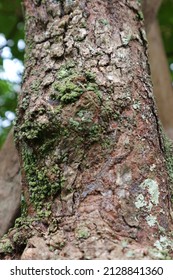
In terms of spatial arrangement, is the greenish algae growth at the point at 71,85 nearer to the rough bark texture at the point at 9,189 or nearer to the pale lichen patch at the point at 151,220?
the pale lichen patch at the point at 151,220

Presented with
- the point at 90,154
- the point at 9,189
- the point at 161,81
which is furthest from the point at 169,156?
the point at 161,81

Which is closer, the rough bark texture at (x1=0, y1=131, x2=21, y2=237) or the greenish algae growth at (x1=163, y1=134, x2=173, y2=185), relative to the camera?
the greenish algae growth at (x1=163, y1=134, x2=173, y2=185)

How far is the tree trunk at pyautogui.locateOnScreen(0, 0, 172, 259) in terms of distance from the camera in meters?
0.79

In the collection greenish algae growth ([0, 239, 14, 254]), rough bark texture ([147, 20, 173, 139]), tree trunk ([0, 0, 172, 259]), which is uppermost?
rough bark texture ([147, 20, 173, 139])

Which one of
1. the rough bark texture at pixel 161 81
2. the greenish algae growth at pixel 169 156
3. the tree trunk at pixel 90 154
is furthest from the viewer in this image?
the rough bark texture at pixel 161 81

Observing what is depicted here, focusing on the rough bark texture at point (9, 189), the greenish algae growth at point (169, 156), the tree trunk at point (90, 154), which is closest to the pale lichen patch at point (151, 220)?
the tree trunk at point (90, 154)

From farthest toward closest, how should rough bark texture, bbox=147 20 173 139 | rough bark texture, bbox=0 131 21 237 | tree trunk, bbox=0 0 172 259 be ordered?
rough bark texture, bbox=147 20 173 139 → rough bark texture, bbox=0 131 21 237 → tree trunk, bbox=0 0 172 259

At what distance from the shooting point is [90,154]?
0.87 m

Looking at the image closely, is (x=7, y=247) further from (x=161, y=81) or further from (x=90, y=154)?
(x=161, y=81)

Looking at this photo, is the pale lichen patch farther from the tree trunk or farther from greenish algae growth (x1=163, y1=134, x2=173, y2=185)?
greenish algae growth (x1=163, y1=134, x2=173, y2=185)

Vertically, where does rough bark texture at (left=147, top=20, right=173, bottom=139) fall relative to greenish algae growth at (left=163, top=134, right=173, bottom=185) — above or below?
above

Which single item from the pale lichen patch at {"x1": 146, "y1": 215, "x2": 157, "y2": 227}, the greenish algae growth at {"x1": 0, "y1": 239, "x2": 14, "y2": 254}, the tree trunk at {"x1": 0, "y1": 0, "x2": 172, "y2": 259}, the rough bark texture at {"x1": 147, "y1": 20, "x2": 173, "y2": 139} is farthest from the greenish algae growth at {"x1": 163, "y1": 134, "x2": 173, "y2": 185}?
the rough bark texture at {"x1": 147, "y1": 20, "x2": 173, "y2": 139}

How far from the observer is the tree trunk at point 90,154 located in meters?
0.79
